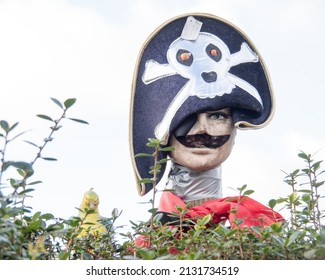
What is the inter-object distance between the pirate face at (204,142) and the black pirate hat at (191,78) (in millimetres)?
61

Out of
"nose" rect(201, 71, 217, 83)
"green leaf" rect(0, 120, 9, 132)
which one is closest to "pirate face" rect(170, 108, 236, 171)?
"nose" rect(201, 71, 217, 83)

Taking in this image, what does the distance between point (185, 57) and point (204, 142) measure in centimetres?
41

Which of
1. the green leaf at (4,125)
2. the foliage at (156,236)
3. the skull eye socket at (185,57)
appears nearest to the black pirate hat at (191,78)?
the skull eye socket at (185,57)

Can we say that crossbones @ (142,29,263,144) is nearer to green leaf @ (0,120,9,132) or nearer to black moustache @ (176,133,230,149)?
black moustache @ (176,133,230,149)

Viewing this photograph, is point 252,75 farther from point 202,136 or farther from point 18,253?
point 18,253

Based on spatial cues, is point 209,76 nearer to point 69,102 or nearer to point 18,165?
point 69,102

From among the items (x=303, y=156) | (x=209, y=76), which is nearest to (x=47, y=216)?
(x=303, y=156)

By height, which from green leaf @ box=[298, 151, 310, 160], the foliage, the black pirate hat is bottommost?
the foliage

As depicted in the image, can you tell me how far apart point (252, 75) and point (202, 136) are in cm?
39

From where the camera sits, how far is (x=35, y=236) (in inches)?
39.4

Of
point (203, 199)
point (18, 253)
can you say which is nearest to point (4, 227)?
point (18, 253)

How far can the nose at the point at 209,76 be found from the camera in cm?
263

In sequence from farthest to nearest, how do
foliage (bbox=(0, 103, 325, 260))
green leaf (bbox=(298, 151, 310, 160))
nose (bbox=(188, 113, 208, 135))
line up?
nose (bbox=(188, 113, 208, 135)) → green leaf (bbox=(298, 151, 310, 160)) → foliage (bbox=(0, 103, 325, 260))

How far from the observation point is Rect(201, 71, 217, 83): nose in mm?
2628
